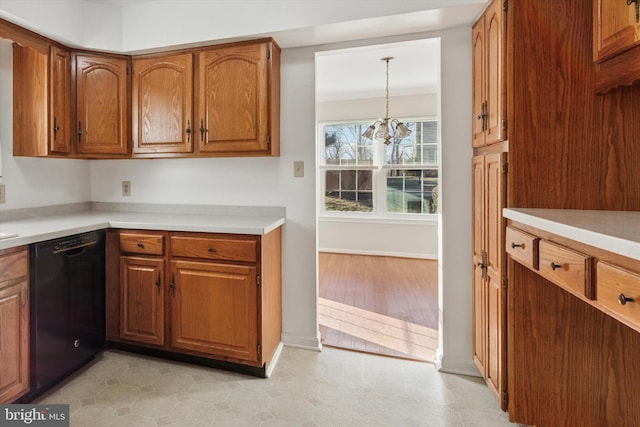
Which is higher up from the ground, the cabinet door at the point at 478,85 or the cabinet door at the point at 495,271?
the cabinet door at the point at 478,85

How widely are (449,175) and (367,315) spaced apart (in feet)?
4.76

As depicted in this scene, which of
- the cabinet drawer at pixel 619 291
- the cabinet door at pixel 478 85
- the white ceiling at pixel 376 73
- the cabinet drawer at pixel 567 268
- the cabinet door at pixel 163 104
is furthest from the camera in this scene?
the white ceiling at pixel 376 73

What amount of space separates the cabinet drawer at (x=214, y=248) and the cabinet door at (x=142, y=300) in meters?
0.18

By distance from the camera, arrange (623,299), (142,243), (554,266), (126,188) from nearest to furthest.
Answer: (623,299)
(554,266)
(142,243)
(126,188)

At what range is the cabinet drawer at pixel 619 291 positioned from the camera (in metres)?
0.77

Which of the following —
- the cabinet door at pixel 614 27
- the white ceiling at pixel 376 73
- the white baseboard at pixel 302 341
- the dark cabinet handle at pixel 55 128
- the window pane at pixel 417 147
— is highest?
the white ceiling at pixel 376 73

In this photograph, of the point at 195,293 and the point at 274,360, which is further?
the point at 274,360

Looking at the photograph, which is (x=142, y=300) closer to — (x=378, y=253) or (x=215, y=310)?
(x=215, y=310)

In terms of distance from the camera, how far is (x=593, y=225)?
0.99 metres

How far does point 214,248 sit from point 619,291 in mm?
1783

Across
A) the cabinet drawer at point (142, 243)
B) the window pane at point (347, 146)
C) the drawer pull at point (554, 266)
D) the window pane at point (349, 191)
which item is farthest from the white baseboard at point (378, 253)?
the drawer pull at point (554, 266)

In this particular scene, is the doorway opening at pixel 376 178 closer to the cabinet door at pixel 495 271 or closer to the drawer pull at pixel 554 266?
the cabinet door at pixel 495 271

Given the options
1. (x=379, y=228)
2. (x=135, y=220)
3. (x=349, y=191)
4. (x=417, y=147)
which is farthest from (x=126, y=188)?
(x=417, y=147)

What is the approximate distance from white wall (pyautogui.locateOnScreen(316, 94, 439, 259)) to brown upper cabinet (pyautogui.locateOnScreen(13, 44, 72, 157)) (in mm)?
3598
